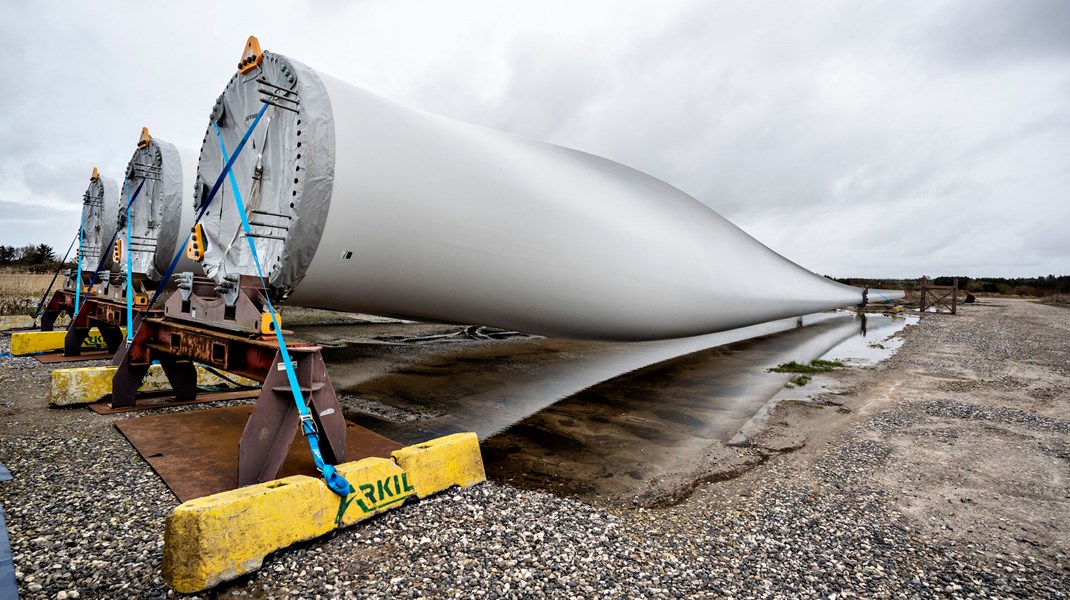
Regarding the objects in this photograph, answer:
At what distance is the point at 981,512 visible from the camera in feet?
12.6

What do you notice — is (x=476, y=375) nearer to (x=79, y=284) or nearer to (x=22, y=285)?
(x=79, y=284)

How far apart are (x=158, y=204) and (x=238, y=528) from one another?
7.39 meters

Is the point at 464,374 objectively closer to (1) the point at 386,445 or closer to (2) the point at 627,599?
(1) the point at 386,445

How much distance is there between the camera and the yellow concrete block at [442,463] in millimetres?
3475

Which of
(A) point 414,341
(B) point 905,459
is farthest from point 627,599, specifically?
(A) point 414,341

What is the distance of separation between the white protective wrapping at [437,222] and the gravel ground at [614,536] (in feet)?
6.13

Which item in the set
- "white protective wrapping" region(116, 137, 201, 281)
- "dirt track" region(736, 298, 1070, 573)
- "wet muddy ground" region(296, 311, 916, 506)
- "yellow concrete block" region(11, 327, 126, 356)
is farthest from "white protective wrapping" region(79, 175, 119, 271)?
"dirt track" region(736, 298, 1070, 573)

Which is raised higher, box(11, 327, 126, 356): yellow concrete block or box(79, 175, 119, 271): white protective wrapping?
box(79, 175, 119, 271): white protective wrapping

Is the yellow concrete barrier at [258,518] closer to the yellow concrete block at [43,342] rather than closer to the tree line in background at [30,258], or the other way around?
the yellow concrete block at [43,342]

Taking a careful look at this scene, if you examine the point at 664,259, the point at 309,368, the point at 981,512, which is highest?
the point at 664,259

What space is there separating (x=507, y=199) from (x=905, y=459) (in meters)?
4.42

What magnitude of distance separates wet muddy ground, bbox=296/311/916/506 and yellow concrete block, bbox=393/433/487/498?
536mm

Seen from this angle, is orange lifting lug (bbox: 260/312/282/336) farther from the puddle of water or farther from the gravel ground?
the puddle of water

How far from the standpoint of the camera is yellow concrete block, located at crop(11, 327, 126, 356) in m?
8.77
